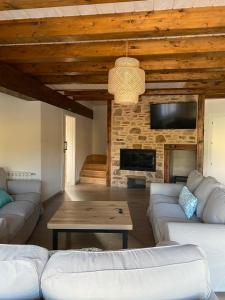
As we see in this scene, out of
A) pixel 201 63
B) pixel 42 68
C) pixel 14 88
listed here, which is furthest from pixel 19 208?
pixel 201 63

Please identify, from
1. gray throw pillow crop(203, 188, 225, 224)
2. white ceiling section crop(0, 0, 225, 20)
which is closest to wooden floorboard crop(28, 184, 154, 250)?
gray throw pillow crop(203, 188, 225, 224)

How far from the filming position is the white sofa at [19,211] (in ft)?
9.32

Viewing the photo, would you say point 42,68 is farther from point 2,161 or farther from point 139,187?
point 139,187

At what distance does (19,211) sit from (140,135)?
184 inches

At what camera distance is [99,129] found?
33.1 feet

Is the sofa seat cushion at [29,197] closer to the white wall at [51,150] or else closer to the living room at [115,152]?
the living room at [115,152]

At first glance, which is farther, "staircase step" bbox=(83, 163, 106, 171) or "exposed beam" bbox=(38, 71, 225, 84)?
"staircase step" bbox=(83, 163, 106, 171)

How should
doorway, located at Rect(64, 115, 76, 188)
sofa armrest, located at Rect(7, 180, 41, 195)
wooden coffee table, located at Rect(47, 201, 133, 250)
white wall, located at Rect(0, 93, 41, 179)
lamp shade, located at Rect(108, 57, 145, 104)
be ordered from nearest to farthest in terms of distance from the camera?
lamp shade, located at Rect(108, 57, 145, 104) → wooden coffee table, located at Rect(47, 201, 133, 250) → sofa armrest, located at Rect(7, 180, 41, 195) → white wall, located at Rect(0, 93, 41, 179) → doorway, located at Rect(64, 115, 76, 188)

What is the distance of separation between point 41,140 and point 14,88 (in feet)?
4.62

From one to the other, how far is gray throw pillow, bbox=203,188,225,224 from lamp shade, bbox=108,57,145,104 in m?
1.30

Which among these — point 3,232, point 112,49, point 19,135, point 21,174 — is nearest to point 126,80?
point 112,49

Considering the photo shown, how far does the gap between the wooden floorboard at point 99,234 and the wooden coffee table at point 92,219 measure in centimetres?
42

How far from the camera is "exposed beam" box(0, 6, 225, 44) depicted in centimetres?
242

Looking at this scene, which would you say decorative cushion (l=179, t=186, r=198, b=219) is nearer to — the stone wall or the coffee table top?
the coffee table top
